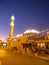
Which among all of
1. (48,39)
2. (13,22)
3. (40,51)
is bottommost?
(40,51)

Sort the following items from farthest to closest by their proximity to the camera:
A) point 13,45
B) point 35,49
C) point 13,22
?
point 13,22 < point 13,45 < point 35,49

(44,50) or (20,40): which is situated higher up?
(20,40)

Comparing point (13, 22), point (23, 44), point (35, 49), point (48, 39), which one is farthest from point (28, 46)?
point (13, 22)

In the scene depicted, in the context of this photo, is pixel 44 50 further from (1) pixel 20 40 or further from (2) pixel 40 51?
(1) pixel 20 40

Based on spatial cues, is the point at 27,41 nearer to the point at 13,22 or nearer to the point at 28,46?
the point at 28,46

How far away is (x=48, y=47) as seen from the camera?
74.8 ft

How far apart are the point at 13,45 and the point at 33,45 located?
723 cm

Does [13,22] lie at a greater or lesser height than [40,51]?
greater

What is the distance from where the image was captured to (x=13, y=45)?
32.3 meters

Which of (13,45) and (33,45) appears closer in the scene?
(33,45)

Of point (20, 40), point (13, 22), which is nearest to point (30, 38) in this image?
point (20, 40)

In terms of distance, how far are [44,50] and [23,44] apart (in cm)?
697

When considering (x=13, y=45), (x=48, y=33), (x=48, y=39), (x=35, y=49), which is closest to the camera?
(x=48, y=39)

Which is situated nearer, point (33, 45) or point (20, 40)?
point (33, 45)
